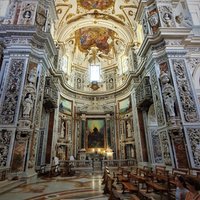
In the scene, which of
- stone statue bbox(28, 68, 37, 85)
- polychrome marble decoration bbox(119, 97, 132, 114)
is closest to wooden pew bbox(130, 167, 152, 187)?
stone statue bbox(28, 68, 37, 85)

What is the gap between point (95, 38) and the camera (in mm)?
20203

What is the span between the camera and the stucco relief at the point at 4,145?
719cm

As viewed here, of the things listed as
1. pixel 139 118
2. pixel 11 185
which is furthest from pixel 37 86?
pixel 139 118

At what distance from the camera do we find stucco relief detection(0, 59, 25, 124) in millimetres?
7930

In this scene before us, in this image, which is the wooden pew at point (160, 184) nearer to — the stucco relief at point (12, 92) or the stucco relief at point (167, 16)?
the stucco relief at point (12, 92)

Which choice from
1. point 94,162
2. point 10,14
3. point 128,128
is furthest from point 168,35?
point 10,14

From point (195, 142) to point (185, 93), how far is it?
8.49 ft

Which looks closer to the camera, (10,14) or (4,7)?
(10,14)

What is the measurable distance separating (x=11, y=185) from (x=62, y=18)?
1481cm

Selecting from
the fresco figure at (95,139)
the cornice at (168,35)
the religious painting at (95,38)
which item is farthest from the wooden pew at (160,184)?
the religious painting at (95,38)

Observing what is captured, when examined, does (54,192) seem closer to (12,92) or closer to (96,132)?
(12,92)

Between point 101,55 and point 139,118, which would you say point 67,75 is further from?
point 139,118

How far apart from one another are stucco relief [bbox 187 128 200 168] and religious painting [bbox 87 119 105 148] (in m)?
10.2

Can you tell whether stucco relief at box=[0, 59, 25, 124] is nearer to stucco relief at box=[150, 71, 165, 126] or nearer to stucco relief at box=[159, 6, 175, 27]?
stucco relief at box=[150, 71, 165, 126]
